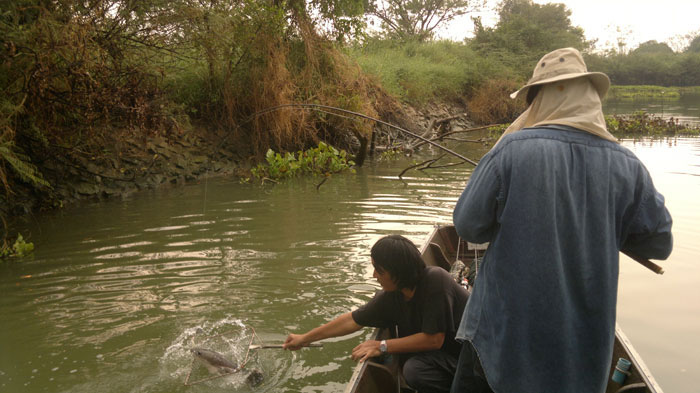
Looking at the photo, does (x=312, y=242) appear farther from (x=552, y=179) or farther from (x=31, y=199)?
(x=552, y=179)

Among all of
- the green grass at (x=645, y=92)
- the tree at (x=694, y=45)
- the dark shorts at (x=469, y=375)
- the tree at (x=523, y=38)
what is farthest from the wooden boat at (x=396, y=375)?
the tree at (x=694, y=45)

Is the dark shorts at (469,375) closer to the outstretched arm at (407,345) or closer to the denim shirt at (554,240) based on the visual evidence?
the denim shirt at (554,240)

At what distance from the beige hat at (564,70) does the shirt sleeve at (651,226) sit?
388mm

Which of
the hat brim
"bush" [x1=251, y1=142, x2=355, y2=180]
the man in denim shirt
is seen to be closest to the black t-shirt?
the man in denim shirt

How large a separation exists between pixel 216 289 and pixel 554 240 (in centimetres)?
435

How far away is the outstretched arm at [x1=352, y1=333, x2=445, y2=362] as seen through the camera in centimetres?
315

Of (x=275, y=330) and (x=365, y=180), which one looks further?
(x=365, y=180)

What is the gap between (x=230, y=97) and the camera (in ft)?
41.2

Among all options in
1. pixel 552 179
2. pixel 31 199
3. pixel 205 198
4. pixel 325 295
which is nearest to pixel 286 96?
pixel 205 198

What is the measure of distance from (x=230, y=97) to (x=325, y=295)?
802 centimetres

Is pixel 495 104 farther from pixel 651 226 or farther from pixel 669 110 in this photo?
pixel 651 226

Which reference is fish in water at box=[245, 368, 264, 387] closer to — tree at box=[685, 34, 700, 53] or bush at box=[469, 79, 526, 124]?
bush at box=[469, 79, 526, 124]

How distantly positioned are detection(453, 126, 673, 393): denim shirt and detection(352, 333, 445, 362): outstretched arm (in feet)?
3.18

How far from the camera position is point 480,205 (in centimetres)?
208
